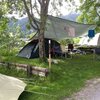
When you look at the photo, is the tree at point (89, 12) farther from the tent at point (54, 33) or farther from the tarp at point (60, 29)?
the tent at point (54, 33)

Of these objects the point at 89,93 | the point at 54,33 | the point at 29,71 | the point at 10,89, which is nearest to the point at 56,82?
the point at 29,71

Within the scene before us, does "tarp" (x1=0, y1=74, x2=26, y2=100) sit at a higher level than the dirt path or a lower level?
higher

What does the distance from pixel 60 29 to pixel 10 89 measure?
1021cm

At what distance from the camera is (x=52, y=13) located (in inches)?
641

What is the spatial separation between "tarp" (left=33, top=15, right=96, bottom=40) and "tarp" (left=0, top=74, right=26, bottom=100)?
8.46 meters

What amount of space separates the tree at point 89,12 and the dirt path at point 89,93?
50.0 feet

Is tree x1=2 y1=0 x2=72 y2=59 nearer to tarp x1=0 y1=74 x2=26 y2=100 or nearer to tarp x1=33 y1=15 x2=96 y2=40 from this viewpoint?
tarp x1=33 y1=15 x2=96 y2=40

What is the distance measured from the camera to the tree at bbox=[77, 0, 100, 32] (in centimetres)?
2600

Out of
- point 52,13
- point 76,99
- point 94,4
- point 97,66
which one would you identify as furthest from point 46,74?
point 94,4

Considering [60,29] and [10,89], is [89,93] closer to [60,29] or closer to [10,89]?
[10,89]

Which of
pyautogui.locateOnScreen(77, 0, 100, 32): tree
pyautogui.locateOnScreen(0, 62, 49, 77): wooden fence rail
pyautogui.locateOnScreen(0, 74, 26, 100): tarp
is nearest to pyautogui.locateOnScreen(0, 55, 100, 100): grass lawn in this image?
pyautogui.locateOnScreen(0, 62, 49, 77): wooden fence rail

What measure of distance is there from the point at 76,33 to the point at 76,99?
34.2 ft

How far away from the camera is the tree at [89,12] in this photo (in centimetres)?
2600

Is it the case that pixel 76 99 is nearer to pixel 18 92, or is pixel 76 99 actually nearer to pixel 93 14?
pixel 18 92
